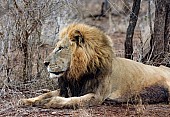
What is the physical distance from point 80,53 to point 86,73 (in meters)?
0.25

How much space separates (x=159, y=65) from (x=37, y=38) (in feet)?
6.10

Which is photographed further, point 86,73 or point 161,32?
point 161,32

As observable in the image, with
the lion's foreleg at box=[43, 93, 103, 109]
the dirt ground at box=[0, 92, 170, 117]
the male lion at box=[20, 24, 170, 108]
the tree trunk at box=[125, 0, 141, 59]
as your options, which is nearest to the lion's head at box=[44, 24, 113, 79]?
the male lion at box=[20, 24, 170, 108]

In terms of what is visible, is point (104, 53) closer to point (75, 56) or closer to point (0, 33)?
point (75, 56)

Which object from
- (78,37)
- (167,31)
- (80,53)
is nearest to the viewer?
(80,53)

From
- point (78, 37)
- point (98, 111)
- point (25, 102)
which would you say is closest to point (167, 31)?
point (78, 37)

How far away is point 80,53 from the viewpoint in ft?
20.6

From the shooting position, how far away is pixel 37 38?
25.8ft

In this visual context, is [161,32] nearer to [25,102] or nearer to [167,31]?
[167,31]

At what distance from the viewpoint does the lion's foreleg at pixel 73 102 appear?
6145 millimetres

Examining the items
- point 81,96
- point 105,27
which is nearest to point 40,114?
point 81,96

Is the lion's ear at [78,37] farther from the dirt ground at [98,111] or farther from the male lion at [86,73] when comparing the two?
the dirt ground at [98,111]

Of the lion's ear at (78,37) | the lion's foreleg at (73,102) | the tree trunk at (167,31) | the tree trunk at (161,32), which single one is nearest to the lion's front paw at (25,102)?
the lion's foreleg at (73,102)

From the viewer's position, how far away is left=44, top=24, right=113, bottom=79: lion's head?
624 cm
